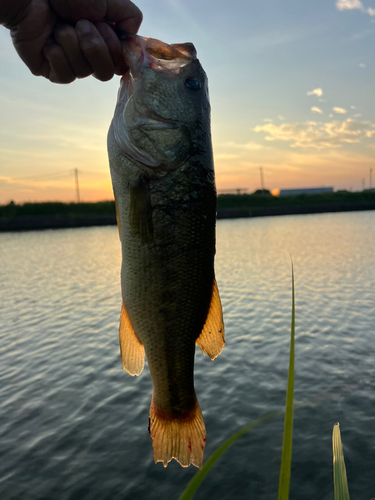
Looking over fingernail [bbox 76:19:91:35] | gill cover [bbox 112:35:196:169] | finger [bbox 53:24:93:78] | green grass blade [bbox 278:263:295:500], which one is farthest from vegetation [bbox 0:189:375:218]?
green grass blade [bbox 278:263:295:500]

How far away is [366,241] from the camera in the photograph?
35.9m

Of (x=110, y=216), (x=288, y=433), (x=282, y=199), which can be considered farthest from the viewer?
(x=282, y=199)

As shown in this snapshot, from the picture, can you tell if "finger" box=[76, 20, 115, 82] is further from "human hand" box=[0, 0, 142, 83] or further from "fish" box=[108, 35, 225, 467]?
"fish" box=[108, 35, 225, 467]

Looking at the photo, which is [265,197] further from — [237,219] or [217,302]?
[217,302]

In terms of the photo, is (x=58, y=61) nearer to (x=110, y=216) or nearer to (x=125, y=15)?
(x=125, y=15)

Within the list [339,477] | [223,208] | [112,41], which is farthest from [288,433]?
[223,208]

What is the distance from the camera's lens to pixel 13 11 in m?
2.67

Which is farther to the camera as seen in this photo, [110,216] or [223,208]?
[223,208]

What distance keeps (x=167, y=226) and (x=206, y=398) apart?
293 inches

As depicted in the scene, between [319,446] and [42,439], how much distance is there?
5244 mm

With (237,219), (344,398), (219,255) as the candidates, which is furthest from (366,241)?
(237,219)

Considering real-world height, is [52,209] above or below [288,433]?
above

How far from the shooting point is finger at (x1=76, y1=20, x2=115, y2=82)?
2.63 metres

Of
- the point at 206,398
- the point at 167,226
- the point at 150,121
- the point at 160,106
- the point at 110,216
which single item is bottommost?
the point at 206,398
